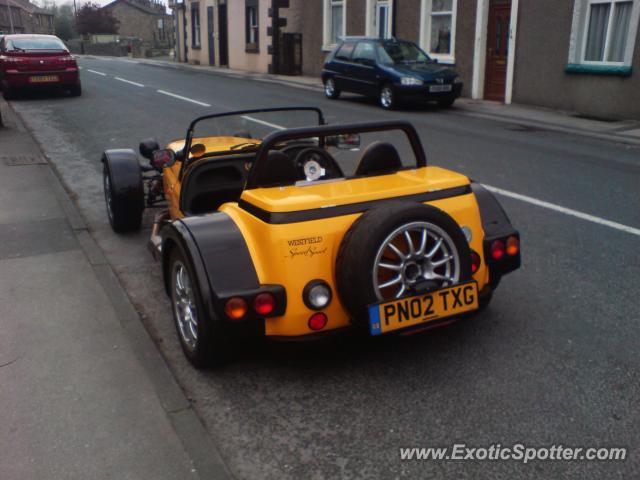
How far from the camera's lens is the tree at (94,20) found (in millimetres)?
83500

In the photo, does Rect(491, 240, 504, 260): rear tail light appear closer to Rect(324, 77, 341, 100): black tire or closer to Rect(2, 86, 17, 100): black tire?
Rect(324, 77, 341, 100): black tire

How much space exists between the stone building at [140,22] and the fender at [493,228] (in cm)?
9247

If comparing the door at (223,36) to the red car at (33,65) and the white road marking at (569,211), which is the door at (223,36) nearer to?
the red car at (33,65)

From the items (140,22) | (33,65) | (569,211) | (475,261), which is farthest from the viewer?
(140,22)

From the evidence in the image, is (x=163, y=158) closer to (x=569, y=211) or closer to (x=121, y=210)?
(x=121, y=210)

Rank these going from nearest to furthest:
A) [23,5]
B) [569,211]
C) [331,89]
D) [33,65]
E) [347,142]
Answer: [347,142]
[569,211]
[33,65]
[331,89]
[23,5]

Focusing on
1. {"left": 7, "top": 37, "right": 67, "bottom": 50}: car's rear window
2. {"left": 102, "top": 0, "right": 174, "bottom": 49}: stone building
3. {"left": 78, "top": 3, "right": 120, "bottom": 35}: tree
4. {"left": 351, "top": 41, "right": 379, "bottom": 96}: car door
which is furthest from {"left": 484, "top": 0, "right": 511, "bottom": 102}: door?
{"left": 102, "top": 0, "right": 174, "bottom": 49}: stone building

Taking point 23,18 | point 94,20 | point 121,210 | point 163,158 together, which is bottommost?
point 121,210

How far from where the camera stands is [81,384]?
362 centimetres

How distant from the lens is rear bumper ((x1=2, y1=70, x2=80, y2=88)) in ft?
57.2

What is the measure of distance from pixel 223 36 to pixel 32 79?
68.3ft

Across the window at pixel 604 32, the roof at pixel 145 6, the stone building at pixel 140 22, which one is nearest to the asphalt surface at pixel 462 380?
the window at pixel 604 32

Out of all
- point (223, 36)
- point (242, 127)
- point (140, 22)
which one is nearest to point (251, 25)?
point (223, 36)

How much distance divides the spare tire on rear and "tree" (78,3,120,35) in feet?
293
